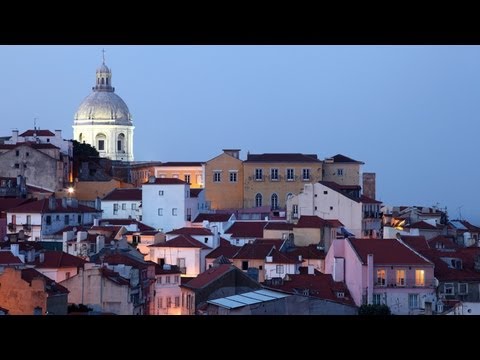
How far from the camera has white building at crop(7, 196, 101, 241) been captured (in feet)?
78.6

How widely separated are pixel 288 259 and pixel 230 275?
12.0 feet

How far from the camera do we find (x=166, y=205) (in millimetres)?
26719

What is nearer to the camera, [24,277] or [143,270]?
[24,277]

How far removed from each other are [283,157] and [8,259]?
1419 centimetres

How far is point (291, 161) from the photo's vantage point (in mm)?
30422

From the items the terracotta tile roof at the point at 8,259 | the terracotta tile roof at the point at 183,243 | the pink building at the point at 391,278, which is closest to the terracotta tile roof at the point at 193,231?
the terracotta tile roof at the point at 183,243

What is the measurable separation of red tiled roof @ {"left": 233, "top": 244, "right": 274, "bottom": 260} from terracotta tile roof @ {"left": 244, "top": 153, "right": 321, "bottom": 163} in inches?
374

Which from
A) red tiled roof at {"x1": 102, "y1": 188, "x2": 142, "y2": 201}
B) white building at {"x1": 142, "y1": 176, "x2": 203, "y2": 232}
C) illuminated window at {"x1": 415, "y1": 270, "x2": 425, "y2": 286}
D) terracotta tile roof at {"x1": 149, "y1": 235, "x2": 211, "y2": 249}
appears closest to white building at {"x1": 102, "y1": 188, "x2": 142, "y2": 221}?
red tiled roof at {"x1": 102, "y1": 188, "x2": 142, "y2": 201}

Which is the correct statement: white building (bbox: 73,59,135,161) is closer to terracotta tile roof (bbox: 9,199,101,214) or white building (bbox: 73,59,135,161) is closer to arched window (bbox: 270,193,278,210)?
arched window (bbox: 270,193,278,210)

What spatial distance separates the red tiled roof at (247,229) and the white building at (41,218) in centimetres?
339

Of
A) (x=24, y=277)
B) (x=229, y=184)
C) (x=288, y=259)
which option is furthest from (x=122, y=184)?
(x=24, y=277)

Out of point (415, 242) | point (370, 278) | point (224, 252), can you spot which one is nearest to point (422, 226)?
point (415, 242)
